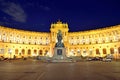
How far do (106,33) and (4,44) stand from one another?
6548 cm

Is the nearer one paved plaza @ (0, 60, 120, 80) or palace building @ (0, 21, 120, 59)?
paved plaza @ (0, 60, 120, 80)

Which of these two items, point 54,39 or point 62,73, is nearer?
point 62,73

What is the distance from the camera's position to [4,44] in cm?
9138

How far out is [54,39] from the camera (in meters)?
118

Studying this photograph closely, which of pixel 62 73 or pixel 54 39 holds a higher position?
pixel 54 39

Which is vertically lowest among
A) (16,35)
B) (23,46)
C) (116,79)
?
(116,79)

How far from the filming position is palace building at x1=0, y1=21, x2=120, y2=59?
93.8m

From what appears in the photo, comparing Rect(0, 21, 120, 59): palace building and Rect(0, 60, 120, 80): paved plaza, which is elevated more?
Rect(0, 21, 120, 59): palace building

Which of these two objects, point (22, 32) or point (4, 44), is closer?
point (4, 44)

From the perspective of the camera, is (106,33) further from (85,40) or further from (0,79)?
(0,79)

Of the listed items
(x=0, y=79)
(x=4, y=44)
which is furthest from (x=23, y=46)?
(x=0, y=79)

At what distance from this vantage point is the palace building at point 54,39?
93812 millimetres

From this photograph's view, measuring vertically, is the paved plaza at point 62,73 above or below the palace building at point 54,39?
below

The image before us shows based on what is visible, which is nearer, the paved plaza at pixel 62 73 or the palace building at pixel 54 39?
the paved plaza at pixel 62 73
